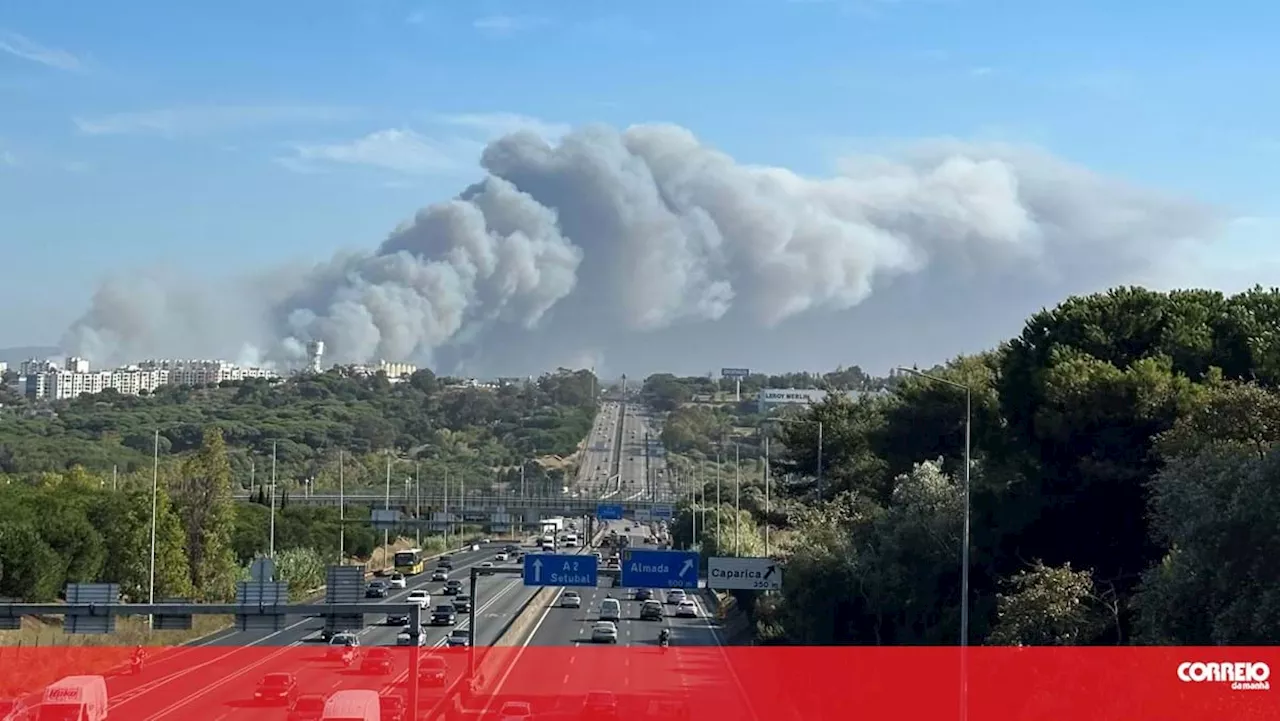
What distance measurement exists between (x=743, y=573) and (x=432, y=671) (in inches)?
389

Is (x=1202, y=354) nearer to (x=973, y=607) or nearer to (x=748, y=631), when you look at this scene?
(x=973, y=607)

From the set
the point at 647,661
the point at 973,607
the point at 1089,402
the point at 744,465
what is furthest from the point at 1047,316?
the point at 744,465

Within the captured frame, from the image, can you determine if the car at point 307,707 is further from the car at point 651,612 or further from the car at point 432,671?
the car at point 651,612

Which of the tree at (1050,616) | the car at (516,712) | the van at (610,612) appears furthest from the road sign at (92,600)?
the van at (610,612)

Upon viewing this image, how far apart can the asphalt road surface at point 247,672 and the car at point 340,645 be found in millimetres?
391

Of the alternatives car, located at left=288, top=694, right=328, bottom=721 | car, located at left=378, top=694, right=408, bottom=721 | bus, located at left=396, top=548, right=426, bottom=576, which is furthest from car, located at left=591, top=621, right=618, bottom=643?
bus, located at left=396, top=548, right=426, bottom=576

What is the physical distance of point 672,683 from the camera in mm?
44719

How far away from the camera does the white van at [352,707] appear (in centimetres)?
2941

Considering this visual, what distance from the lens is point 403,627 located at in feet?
206

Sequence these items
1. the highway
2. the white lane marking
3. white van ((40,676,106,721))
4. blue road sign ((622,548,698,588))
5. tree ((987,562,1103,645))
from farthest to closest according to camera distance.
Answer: blue road sign ((622,548,698,588)), the white lane marking, the highway, tree ((987,562,1103,645)), white van ((40,676,106,721))

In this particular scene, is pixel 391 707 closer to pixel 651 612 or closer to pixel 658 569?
pixel 658 569

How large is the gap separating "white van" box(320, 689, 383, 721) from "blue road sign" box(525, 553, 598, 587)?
13990 millimetres

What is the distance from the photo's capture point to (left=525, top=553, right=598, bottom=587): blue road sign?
44.6m

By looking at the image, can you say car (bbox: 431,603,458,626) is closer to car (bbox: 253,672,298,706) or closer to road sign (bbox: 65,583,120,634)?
car (bbox: 253,672,298,706)
